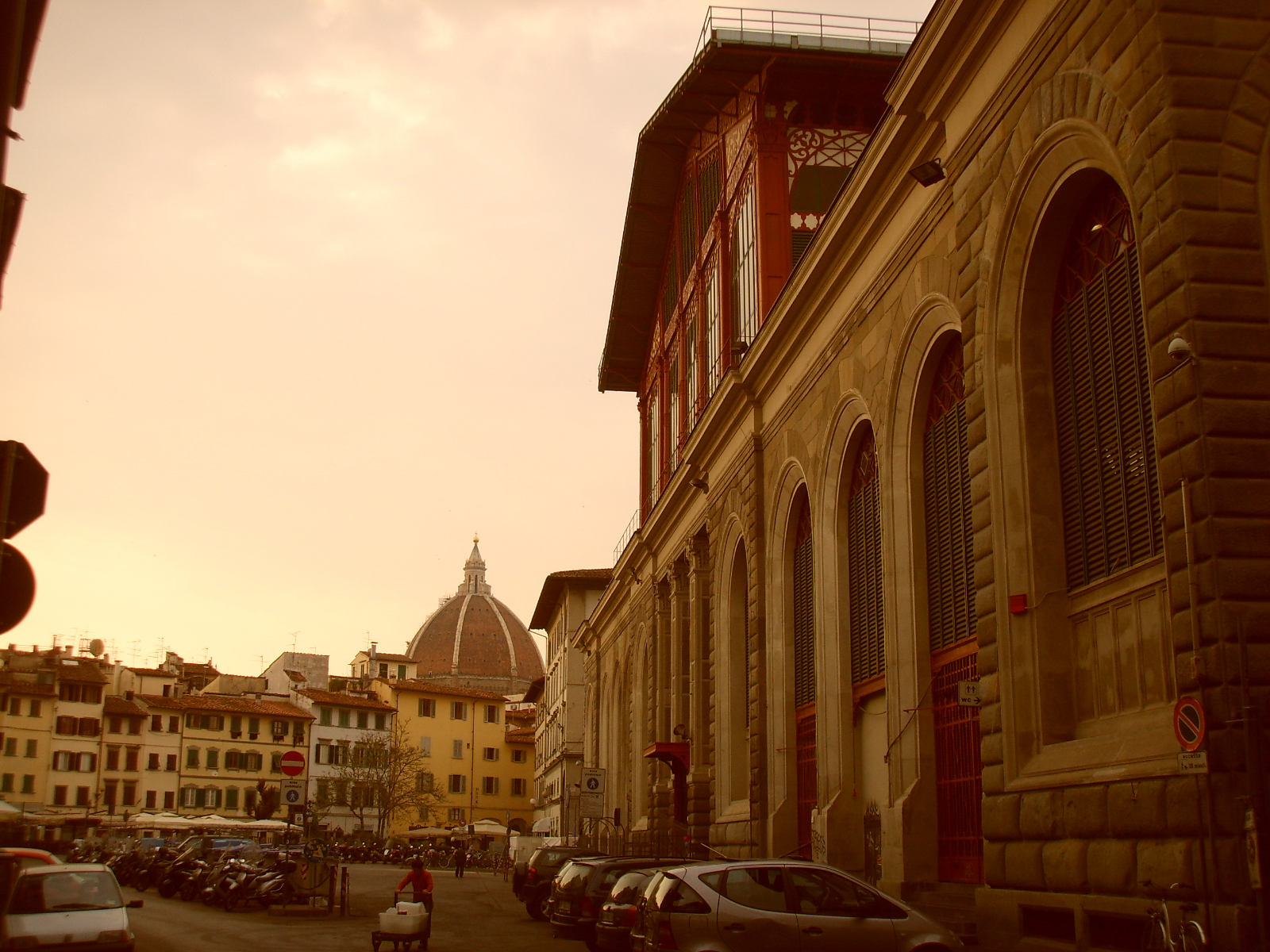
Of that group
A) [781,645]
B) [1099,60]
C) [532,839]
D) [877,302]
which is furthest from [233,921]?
[532,839]

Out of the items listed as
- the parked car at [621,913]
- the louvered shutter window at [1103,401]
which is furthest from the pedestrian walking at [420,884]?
the louvered shutter window at [1103,401]

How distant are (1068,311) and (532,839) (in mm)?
58916

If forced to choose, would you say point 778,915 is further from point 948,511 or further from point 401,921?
point 401,921

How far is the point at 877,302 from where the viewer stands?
912 inches

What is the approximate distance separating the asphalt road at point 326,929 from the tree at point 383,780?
6465cm

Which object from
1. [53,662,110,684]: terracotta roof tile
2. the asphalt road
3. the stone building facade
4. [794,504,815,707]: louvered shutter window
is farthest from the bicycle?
[53,662,110,684]: terracotta roof tile

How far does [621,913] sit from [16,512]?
1494cm

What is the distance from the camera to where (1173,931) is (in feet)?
39.1

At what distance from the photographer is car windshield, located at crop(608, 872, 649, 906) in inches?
776

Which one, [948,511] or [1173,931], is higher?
[948,511]

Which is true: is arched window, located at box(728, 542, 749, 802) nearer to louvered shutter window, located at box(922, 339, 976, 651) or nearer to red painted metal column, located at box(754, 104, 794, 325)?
red painted metal column, located at box(754, 104, 794, 325)

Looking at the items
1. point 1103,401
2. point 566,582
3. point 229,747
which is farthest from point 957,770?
point 229,747

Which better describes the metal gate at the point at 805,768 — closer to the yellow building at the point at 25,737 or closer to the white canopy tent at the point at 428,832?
the white canopy tent at the point at 428,832

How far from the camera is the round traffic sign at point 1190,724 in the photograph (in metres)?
11.2
